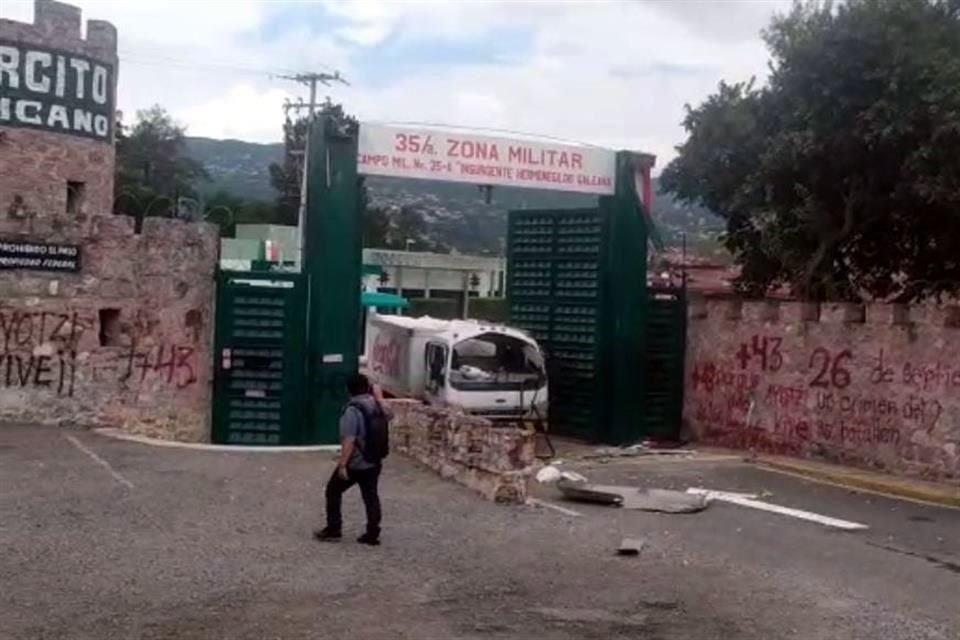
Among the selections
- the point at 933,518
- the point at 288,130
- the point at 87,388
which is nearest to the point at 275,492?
the point at 87,388

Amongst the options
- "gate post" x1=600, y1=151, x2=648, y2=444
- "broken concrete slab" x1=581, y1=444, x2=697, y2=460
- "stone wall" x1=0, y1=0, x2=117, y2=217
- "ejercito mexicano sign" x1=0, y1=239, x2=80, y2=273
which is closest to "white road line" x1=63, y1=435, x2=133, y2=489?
"ejercito mexicano sign" x1=0, y1=239, x2=80, y2=273

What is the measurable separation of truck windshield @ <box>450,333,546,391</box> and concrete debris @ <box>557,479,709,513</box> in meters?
4.95

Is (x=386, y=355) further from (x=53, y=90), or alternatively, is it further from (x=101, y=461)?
(x=101, y=461)

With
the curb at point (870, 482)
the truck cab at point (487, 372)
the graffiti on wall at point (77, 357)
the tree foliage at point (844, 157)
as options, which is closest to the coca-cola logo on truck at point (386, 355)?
the truck cab at point (487, 372)

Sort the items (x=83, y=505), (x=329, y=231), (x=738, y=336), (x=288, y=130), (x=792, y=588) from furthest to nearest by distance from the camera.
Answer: (x=288, y=130) → (x=738, y=336) → (x=329, y=231) → (x=83, y=505) → (x=792, y=588)

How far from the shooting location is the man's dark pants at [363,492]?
11336 millimetres

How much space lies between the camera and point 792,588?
10414 mm

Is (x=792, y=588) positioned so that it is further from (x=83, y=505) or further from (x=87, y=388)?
(x=87, y=388)

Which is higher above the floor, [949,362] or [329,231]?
[329,231]

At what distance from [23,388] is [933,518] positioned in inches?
455

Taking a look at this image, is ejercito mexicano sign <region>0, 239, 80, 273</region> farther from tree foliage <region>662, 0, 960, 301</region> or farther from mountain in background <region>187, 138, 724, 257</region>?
mountain in background <region>187, 138, 724, 257</region>

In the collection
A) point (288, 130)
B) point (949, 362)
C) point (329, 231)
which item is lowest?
point (949, 362)

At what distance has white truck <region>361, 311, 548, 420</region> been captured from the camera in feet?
65.7

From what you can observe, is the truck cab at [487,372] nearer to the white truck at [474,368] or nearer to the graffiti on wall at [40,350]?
the white truck at [474,368]
